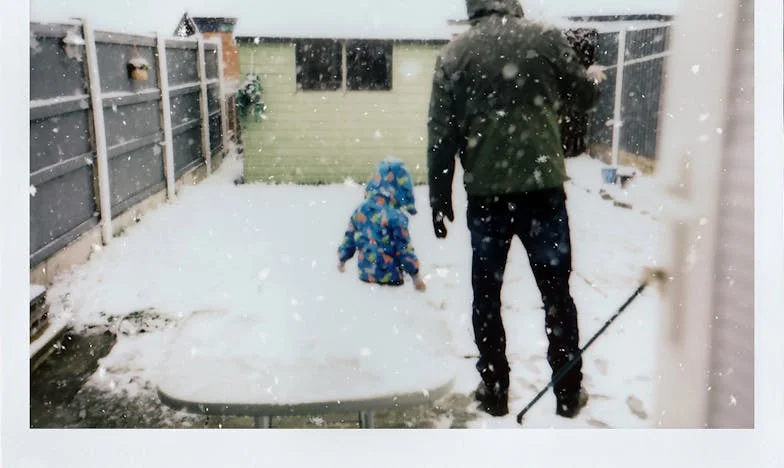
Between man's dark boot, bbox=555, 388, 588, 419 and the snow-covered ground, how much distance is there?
0.04m

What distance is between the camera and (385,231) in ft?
10.6

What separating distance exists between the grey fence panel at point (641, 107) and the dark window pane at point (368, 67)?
7.81 feet

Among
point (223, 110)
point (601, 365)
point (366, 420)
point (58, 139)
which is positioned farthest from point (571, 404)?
point (223, 110)

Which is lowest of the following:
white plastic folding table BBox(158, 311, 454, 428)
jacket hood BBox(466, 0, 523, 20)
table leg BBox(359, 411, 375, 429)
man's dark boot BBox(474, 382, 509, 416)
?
man's dark boot BBox(474, 382, 509, 416)

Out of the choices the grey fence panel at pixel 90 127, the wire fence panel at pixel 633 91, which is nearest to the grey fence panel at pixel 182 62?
the grey fence panel at pixel 90 127

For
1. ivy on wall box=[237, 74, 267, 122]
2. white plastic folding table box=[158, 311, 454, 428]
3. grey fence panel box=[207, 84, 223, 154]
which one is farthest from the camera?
grey fence panel box=[207, 84, 223, 154]

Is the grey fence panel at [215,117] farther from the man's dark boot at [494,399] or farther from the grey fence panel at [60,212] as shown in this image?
the man's dark boot at [494,399]

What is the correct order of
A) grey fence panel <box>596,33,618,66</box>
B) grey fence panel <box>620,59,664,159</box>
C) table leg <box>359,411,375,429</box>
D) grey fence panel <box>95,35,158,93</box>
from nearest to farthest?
1. table leg <box>359,411,375,429</box>
2. grey fence panel <box>95,35,158,93</box>
3. grey fence panel <box>620,59,664,159</box>
4. grey fence panel <box>596,33,618,66</box>

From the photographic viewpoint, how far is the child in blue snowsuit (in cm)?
311

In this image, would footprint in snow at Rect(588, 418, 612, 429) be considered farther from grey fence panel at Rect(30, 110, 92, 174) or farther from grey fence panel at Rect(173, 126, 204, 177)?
grey fence panel at Rect(173, 126, 204, 177)

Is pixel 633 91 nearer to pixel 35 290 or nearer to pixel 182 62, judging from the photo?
pixel 182 62

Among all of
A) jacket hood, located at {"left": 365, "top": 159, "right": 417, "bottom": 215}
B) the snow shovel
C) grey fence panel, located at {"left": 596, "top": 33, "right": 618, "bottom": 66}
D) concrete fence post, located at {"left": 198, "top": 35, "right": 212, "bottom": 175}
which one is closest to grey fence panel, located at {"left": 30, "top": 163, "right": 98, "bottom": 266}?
jacket hood, located at {"left": 365, "top": 159, "right": 417, "bottom": 215}

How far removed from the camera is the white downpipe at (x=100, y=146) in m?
3.58
